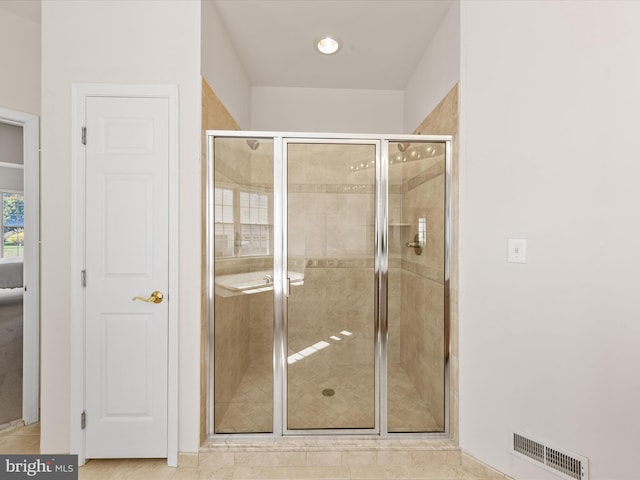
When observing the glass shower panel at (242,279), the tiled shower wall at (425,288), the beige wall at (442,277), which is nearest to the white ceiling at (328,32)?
the beige wall at (442,277)

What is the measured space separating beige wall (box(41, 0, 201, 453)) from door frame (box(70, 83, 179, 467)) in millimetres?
44

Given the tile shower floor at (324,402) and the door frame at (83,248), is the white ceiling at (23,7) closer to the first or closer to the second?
the door frame at (83,248)

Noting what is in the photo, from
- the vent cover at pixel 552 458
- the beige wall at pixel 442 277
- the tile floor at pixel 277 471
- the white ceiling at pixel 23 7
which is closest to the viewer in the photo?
the vent cover at pixel 552 458

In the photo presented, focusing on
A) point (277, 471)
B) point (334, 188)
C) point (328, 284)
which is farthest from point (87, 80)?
point (277, 471)

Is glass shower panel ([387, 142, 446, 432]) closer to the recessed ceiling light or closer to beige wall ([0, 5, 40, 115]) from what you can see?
Answer: the recessed ceiling light

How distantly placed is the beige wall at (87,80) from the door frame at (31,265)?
0.54 meters

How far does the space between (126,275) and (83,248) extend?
28 centimetres

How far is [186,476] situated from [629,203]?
2.56 m

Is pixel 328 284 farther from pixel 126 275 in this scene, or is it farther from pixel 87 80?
pixel 87 80

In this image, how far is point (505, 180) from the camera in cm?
163

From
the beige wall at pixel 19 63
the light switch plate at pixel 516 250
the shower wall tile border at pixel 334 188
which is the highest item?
the beige wall at pixel 19 63

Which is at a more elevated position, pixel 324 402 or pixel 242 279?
pixel 242 279

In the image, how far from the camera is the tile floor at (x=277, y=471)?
1.71 m

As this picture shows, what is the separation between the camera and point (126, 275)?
1.76 meters
